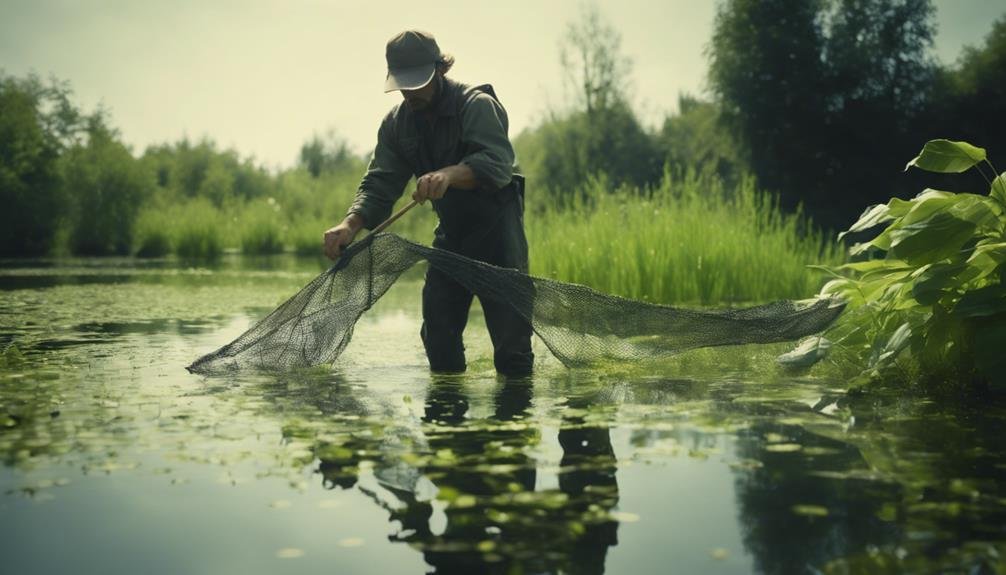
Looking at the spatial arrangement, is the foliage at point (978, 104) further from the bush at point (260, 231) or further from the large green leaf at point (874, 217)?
the large green leaf at point (874, 217)

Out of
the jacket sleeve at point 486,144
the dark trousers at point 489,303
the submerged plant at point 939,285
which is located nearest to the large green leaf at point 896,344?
the submerged plant at point 939,285

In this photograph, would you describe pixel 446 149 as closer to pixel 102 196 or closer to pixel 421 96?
pixel 421 96

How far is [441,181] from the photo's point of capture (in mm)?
4621

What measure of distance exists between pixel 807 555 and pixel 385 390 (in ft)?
9.40

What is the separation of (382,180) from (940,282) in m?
2.78

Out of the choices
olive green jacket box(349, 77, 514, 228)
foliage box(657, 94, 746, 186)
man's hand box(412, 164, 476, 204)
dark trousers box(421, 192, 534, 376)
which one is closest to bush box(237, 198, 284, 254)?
foliage box(657, 94, 746, 186)

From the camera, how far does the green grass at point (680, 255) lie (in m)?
9.82

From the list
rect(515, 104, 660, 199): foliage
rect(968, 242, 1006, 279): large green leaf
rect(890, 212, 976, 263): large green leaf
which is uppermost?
rect(515, 104, 660, 199): foliage

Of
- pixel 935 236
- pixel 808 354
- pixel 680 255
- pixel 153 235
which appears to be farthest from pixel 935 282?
pixel 153 235

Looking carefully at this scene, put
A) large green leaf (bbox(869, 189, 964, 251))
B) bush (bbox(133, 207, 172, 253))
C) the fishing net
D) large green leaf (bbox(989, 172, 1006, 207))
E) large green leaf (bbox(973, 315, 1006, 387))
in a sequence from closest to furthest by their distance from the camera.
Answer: large green leaf (bbox(973, 315, 1006, 387))
large green leaf (bbox(869, 189, 964, 251))
large green leaf (bbox(989, 172, 1006, 207))
the fishing net
bush (bbox(133, 207, 172, 253))

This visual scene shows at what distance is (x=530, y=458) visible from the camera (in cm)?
336

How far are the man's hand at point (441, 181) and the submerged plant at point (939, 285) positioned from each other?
1.78 meters

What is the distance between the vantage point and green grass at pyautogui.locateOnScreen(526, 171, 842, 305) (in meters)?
9.82

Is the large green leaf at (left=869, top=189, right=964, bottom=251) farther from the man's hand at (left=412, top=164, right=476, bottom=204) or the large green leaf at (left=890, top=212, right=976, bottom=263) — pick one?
the man's hand at (left=412, top=164, right=476, bottom=204)
